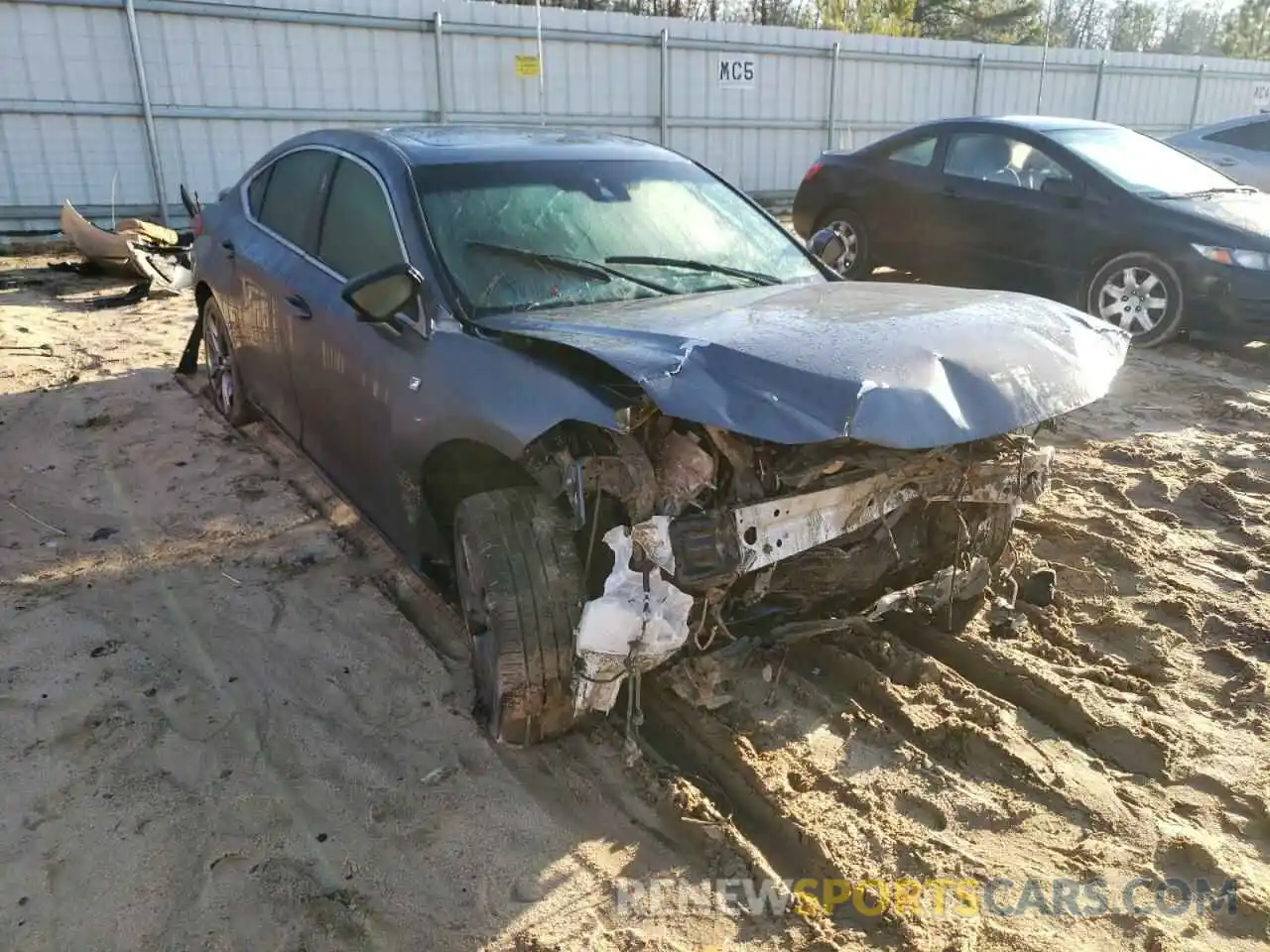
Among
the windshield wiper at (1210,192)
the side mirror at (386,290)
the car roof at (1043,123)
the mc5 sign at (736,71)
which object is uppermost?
the mc5 sign at (736,71)

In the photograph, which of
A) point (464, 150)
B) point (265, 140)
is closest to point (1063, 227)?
point (464, 150)

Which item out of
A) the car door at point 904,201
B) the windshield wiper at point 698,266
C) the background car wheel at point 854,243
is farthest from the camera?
the background car wheel at point 854,243

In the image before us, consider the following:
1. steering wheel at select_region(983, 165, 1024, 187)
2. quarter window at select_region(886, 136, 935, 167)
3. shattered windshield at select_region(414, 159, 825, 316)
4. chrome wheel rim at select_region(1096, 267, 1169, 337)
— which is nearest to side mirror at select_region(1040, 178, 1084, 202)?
steering wheel at select_region(983, 165, 1024, 187)

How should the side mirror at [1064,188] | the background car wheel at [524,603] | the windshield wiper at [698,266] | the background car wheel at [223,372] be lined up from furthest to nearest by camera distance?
1. the side mirror at [1064,188]
2. the background car wheel at [223,372]
3. the windshield wiper at [698,266]
4. the background car wheel at [524,603]

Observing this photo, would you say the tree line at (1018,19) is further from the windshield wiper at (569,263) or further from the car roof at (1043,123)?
the windshield wiper at (569,263)

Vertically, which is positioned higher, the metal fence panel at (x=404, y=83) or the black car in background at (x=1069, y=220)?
the metal fence panel at (x=404, y=83)

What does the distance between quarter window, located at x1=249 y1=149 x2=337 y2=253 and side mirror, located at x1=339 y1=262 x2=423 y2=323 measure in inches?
45.7

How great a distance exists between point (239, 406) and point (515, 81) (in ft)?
32.2

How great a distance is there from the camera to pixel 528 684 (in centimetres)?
260

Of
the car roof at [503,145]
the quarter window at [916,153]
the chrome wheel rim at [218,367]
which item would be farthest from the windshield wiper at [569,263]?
the quarter window at [916,153]

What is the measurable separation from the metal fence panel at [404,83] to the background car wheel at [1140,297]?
8.64 meters

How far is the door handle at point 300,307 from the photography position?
12.4 ft

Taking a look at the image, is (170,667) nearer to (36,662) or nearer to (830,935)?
(36,662)

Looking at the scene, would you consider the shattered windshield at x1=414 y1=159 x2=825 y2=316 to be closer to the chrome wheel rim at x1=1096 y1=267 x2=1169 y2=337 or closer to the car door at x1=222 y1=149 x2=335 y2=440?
the car door at x1=222 y1=149 x2=335 y2=440
